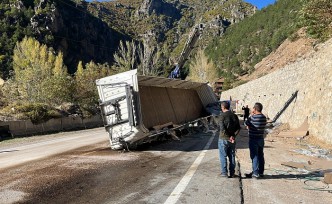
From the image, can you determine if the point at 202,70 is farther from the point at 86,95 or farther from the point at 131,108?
the point at 131,108

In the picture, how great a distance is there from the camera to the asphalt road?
6.23 m

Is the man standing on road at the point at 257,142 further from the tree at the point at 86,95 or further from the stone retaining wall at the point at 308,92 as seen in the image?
the tree at the point at 86,95

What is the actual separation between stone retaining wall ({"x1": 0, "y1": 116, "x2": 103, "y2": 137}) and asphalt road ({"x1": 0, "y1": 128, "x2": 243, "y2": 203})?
16.2 m

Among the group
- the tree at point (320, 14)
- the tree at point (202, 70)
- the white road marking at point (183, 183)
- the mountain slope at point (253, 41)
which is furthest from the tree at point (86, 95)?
the mountain slope at point (253, 41)

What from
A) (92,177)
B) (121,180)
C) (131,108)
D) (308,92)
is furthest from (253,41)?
(121,180)

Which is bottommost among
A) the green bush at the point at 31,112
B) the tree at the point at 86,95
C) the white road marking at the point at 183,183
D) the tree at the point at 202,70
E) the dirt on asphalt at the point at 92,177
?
the white road marking at the point at 183,183

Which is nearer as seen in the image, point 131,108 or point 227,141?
point 227,141

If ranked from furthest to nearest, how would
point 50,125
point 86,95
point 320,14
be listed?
1. point 86,95
2. point 50,125
3. point 320,14

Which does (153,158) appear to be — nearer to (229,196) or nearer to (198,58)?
(229,196)

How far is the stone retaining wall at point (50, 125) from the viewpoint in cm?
2589

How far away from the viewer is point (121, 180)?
7.71 metres

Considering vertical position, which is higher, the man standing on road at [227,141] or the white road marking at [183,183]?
the man standing on road at [227,141]

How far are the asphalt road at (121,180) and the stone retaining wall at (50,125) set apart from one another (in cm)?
1624

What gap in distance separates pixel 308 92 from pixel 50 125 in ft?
70.5
